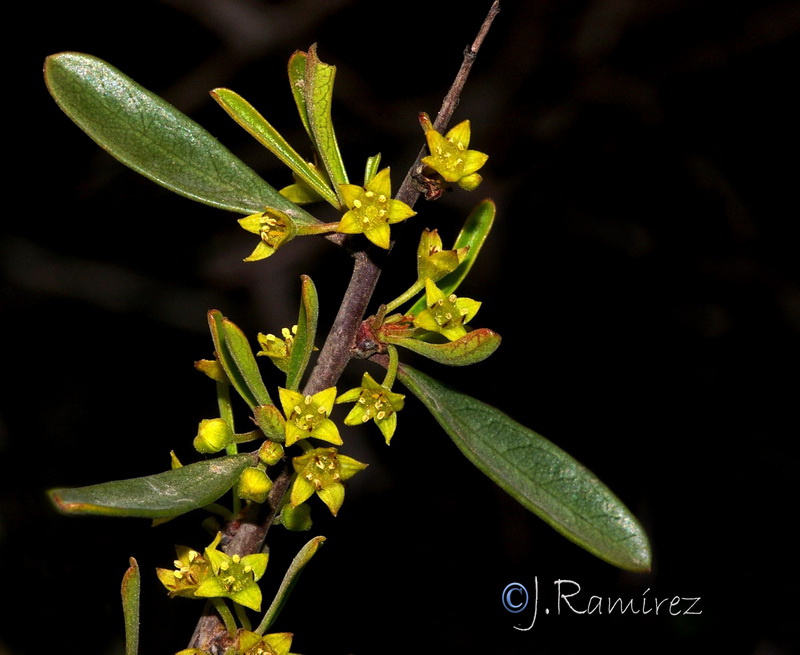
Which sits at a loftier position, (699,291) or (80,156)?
(80,156)

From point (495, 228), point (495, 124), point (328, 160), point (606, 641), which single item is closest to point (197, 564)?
point (328, 160)

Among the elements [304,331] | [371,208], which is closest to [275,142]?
[371,208]

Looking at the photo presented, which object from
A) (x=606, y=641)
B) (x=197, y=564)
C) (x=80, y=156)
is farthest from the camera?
(x=80, y=156)

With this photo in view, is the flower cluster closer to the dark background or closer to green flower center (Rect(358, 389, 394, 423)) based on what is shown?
green flower center (Rect(358, 389, 394, 423))

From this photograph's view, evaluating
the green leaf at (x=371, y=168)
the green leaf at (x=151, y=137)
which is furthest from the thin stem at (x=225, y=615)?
the green leaf at (x=371, y=168)

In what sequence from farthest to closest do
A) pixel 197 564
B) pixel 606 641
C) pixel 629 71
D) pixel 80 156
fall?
1. pixel 629 71
2. pixel 80 156
3. pixel 606 641
4. pixel 197 564

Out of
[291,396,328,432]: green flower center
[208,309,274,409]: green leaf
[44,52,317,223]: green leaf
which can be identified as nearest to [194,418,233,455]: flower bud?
[208,309,274,409]: green leaf

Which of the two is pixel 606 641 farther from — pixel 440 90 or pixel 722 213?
pixel 440 90
